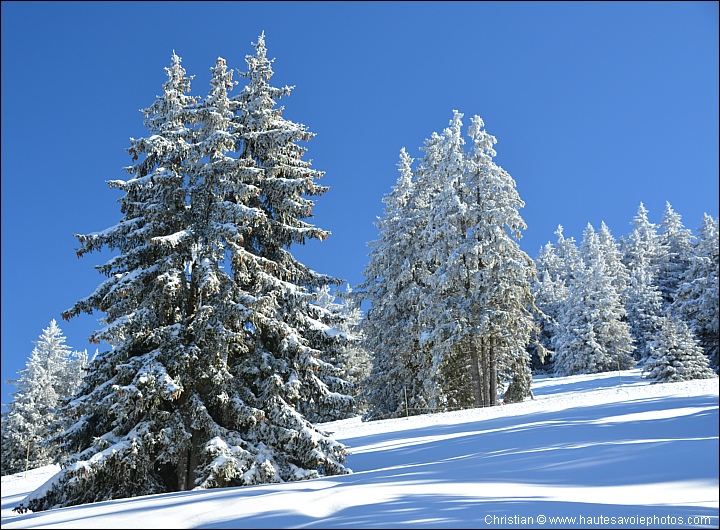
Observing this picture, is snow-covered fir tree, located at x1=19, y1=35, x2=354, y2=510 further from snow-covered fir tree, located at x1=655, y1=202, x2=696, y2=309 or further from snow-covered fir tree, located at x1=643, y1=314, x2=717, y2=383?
snow-covered fir tree, located at x1=655, y1=202, x2=696, y2=309

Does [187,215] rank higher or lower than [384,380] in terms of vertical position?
higher

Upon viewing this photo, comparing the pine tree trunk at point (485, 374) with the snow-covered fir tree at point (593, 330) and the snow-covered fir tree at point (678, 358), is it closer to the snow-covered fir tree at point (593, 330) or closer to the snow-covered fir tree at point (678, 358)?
the snow-covered fir tree at point (678, 358)

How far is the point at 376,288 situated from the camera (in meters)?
28.0

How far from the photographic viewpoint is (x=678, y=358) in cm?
2656

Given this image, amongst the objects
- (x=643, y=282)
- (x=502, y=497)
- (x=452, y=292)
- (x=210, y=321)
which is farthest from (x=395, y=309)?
(x=643, y=282)

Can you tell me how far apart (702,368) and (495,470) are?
1003 inches

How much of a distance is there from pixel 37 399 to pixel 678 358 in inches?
1736

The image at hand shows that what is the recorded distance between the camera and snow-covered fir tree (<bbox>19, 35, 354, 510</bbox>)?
10.3 m

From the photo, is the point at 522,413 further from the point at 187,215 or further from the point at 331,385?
the point at 187,215

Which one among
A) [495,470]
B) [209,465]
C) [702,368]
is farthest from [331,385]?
[702,368]

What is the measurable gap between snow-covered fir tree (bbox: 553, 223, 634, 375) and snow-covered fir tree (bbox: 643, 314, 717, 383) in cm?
1791

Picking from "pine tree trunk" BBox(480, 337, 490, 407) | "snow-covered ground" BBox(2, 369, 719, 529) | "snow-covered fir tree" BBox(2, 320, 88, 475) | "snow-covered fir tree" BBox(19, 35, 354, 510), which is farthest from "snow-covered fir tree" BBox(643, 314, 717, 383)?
"snow-covered fir tree" BBox(2, 320, 88, 475)

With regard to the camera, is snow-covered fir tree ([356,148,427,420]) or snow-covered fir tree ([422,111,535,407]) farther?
snow-covered fir tree ([356,148,427,420])

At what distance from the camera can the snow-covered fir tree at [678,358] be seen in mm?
25953
